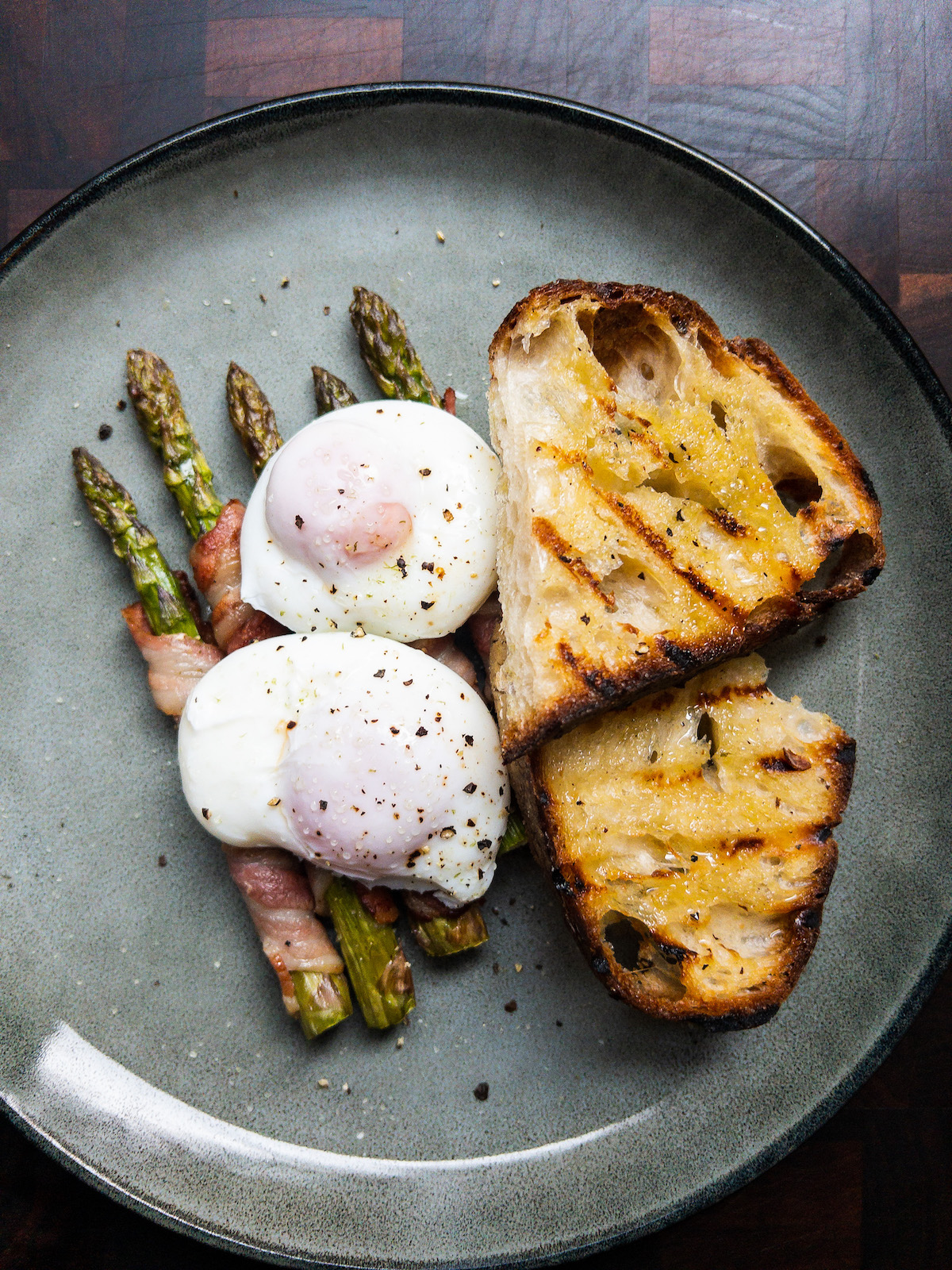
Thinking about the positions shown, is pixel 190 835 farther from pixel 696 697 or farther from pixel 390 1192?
pixel 696 697

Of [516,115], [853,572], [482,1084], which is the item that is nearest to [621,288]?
[516,115]

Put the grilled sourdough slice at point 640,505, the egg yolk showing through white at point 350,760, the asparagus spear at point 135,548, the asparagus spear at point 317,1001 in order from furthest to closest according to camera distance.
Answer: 1. the asparagus spear at point 135,548
2. the asparagus spear at point 317,1001
3. the egg yolk showing through white at point 350,760
4. the grilled sourdough slice at point 640,505

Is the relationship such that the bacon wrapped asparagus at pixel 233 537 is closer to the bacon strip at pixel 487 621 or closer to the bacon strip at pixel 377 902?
the bacon strip at pixel 377 902

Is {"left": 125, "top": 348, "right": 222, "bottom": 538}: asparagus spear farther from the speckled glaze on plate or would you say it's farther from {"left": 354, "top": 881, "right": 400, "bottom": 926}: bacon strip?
{"left": 354, "top": 881, "right": 400, "bottom": 926}: bacon strip

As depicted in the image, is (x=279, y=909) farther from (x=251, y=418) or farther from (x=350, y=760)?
(x=251, y=418)

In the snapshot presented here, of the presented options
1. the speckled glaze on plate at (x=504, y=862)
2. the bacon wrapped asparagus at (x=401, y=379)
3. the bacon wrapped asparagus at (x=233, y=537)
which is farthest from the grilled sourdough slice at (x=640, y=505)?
the bacon wrapped asparagus at (x=233, y=537)

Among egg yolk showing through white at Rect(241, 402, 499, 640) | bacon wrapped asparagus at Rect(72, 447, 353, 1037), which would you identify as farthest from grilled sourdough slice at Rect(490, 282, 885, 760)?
bacon wrapped asparagus at Rect(72, 447, 353, 1037)

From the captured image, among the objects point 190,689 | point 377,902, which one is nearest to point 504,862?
point 377,902
